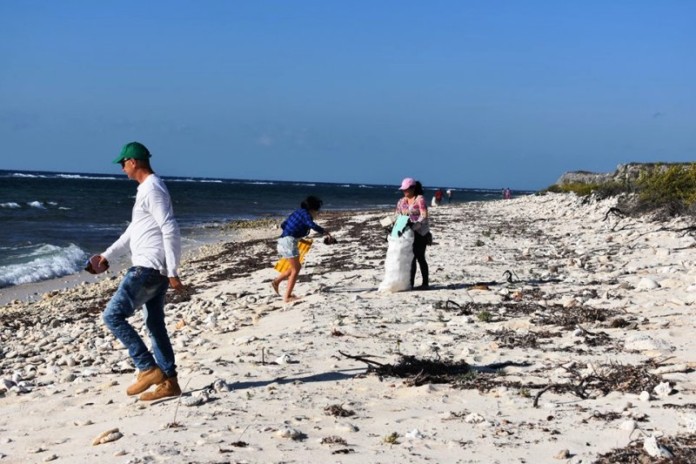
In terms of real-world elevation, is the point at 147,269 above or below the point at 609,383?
above

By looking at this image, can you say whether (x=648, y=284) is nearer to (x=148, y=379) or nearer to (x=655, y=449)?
(x=655, y=449)

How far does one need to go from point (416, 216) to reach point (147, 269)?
5731 mm

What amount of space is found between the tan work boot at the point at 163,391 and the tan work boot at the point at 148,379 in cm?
4

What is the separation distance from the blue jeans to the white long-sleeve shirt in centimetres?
9

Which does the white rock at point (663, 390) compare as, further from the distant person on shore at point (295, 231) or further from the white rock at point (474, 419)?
the distant person on shore at point (295, 231)

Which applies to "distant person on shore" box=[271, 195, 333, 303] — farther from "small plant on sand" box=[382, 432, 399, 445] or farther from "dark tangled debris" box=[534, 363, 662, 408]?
"small plant on sand" box=[382, 432, 399, 445]

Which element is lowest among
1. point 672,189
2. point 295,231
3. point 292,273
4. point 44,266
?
point 44,266

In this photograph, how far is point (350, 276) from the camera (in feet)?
42.3

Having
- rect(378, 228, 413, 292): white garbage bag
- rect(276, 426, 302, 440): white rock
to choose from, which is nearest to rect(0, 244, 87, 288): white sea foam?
rect(378, 228, 413, 292): white garbage bag

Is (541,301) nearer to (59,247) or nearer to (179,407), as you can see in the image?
(179,407)

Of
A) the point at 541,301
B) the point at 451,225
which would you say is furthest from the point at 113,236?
the point at 541,301

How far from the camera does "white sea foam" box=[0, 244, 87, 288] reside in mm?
17594

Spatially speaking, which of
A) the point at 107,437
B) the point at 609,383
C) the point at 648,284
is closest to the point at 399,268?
the point at 648,284

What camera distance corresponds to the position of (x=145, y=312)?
582cm
